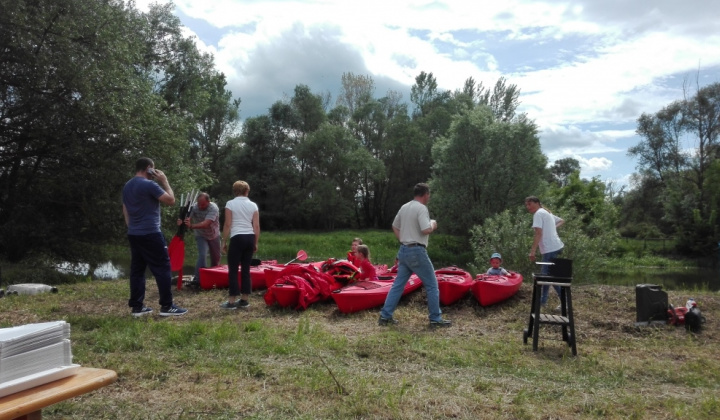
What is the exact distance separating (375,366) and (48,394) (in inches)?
108

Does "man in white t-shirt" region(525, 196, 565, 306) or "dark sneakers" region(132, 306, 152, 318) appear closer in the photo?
"dark sneakers" region(132, 306, 152, 318)

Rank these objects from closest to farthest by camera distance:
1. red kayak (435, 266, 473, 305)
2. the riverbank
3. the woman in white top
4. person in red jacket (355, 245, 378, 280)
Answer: the riverbank, the woman in white top, red kayak (435, 266, 473, 305), person in red jacket (355, 245, 378, 280)

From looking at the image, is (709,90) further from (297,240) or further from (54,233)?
(54,233)

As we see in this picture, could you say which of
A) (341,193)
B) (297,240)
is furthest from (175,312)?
(341,193)

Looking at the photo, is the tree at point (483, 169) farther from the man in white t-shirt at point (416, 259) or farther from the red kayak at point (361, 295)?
the man in white t-shirt at point (416, 259)

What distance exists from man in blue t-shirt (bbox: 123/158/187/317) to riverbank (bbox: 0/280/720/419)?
51 centimetres

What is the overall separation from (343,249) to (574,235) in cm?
1878

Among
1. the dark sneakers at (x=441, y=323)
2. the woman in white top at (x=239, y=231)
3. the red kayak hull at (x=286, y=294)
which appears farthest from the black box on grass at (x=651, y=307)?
the woman in white top at (x=239, y=231)

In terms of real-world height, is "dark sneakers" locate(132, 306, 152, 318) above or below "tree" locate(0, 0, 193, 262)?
below

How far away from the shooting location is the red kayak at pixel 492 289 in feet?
23.8

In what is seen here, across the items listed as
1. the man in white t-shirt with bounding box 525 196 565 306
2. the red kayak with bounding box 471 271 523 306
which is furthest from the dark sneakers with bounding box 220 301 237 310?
the man in white t-shirt with bounding box 525 196 565 306

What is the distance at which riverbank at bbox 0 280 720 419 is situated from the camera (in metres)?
3.42

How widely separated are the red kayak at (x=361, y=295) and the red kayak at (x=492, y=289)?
1212mm

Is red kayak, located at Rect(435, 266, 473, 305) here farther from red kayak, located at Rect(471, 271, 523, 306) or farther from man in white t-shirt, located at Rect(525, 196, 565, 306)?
man in white t-shirt, located at Rect(525, 196, 565, 306)
